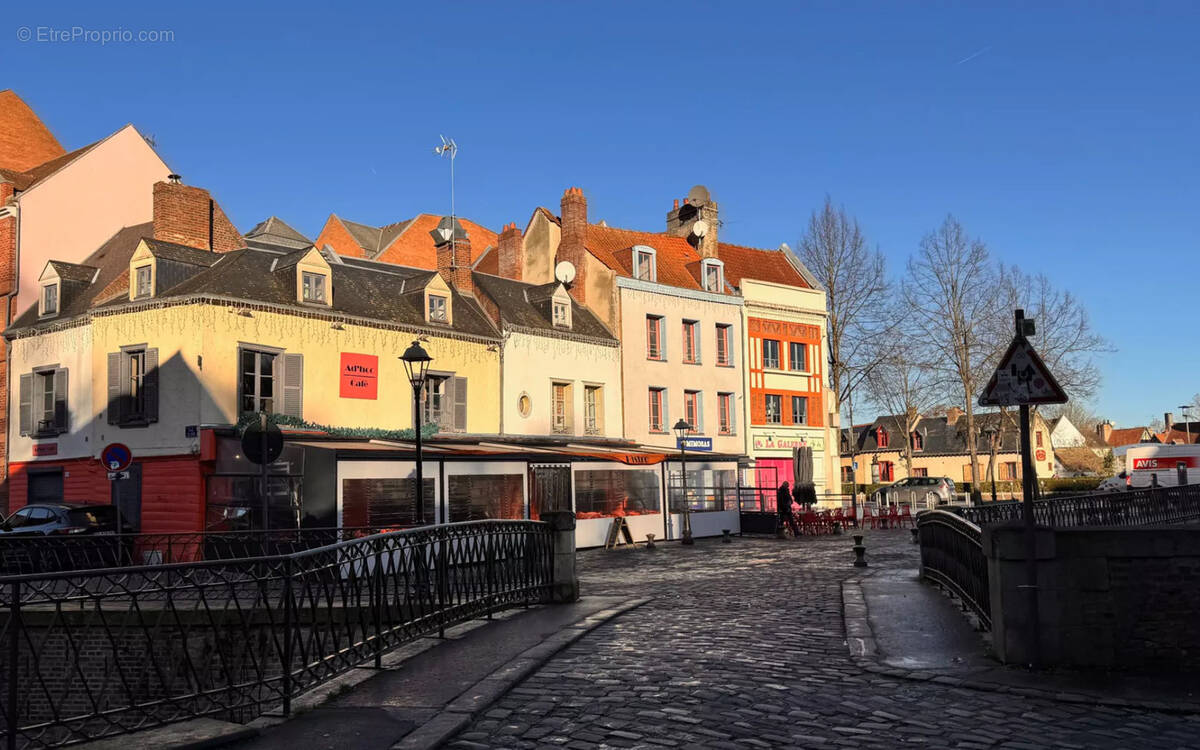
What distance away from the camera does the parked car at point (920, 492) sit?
43.5 metres

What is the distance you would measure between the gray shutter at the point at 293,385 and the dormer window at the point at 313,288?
5.64ft

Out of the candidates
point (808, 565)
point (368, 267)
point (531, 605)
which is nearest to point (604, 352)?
point (368, 267)

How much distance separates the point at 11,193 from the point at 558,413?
18374 mm

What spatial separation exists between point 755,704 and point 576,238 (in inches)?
1212

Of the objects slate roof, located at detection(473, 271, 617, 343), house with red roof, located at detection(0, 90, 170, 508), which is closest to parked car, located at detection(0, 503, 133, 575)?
house with red roof, located at detection(0, 90, 170, 508)

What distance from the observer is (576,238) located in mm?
37188

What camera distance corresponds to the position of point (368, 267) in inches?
1270

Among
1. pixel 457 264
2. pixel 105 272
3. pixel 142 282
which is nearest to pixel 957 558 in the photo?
pixel 142 282

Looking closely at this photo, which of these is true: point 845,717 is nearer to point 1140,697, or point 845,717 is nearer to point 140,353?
point 1140,697

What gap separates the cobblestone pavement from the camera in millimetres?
6469

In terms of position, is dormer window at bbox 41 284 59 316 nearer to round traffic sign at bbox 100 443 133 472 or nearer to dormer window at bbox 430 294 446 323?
dormer window at bbox 430 294 446 323

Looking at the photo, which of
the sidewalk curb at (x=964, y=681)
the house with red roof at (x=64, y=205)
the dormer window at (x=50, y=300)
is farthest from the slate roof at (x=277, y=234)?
the sidewalk curb at (x=964, y=681)

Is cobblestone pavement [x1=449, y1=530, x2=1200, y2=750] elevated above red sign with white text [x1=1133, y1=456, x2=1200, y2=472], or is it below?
below

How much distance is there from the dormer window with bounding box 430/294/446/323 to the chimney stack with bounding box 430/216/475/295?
8.12ft
